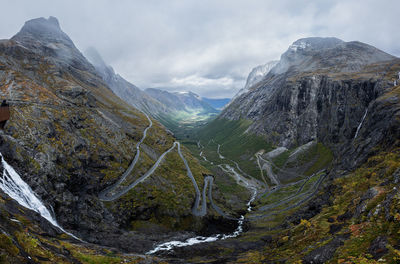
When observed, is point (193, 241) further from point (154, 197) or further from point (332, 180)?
point (332, 180)

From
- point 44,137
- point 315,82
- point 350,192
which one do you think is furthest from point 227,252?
point 315,82

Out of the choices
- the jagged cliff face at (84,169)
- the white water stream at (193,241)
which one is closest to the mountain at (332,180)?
the white water stream at (193,241)

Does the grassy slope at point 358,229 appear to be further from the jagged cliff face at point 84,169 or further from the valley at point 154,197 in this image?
the jagged cliff face at point 84,169

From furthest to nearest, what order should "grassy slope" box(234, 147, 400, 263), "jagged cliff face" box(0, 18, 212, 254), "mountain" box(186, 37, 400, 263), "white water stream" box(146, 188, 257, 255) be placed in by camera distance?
"white water stream" box(146, 188, 257, 255)
"jagged cliff face" box(0, 18, 212, 254)
"mountain" box(186, 37, 400, 263)
"grassy slope" box(234, 147, 400, 263)

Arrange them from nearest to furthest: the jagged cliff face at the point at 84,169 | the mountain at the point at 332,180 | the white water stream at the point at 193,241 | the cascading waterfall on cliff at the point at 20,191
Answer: the mountain at the point at 332,180, the cascading waterfall on cliff at the point at 20,191, the jagged cliff face at the point at 84,169, the white water stream at the point at 193,241

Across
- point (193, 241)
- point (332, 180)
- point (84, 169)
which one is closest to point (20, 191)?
point (84, 169)

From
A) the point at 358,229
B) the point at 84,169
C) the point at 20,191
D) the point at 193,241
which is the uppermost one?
the point at 84,169

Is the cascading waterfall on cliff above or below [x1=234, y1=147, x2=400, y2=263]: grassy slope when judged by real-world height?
above

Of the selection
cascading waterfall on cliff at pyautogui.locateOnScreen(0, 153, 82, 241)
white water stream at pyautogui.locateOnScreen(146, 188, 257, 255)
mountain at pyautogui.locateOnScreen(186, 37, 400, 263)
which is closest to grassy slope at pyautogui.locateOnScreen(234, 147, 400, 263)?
mountain at pyautogui.locateOnScreen(186, 37, 400, 263)

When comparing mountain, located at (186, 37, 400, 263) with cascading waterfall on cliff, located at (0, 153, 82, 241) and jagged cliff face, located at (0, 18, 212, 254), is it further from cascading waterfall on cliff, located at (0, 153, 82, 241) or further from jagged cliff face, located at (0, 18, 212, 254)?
cascading waterfall on cliff, located at (0, 153, 82, 241)

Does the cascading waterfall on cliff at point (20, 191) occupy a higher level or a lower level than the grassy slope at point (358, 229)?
higher
